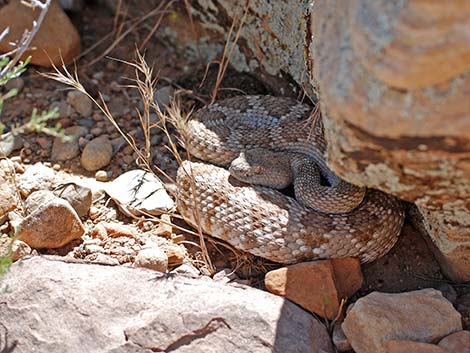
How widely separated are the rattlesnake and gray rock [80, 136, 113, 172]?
2.52ft

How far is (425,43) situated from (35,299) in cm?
274

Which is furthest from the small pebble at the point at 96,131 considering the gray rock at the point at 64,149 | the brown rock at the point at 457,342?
the brown rock at the point at 457,342

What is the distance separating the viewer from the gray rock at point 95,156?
5.64 m

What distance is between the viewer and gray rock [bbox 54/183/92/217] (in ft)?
16.7

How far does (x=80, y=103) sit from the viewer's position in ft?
20.2

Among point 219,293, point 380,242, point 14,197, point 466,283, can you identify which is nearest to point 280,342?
point 219,293

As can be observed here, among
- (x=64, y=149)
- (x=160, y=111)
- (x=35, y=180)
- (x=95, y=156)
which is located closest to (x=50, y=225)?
(x=35, y=180)

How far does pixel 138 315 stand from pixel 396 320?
1567mm

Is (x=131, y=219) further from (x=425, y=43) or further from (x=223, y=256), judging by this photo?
(x=425, y=43)

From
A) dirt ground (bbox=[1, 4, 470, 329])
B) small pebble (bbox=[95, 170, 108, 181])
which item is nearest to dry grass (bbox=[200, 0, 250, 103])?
dirt ground (bbox=[1, 4, 470, 329])

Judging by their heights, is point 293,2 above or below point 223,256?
above

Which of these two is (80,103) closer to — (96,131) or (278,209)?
(96,131)

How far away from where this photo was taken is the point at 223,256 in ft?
16.3

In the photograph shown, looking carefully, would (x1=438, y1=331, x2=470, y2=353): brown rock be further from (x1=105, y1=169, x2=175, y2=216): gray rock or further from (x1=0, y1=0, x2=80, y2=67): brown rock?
(x1=0, y1=0, x2=80, y2=67): brown rock
